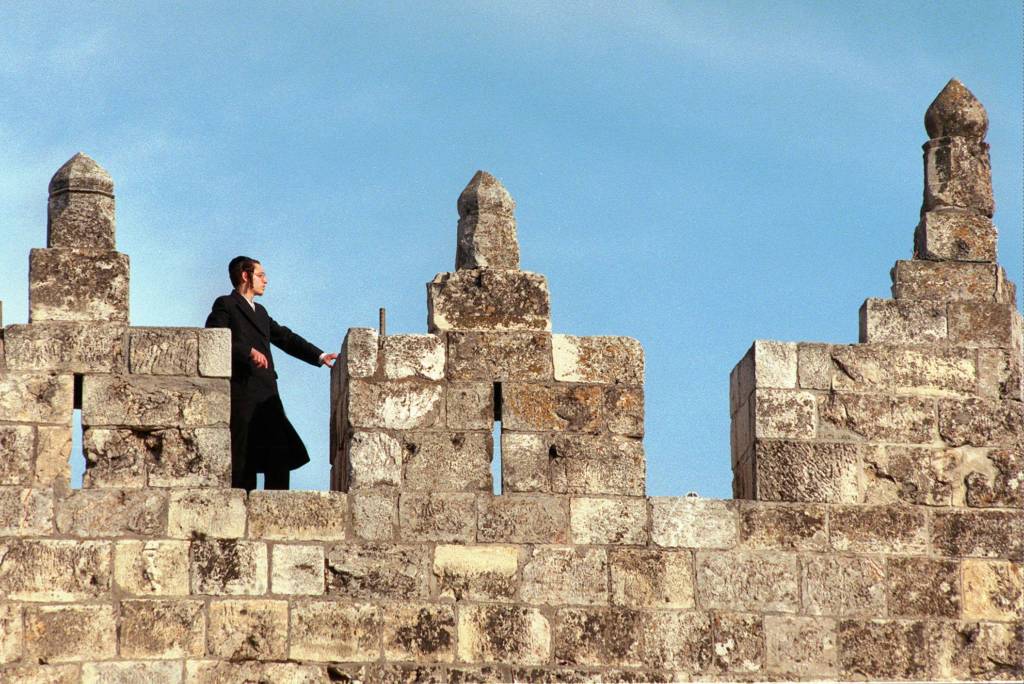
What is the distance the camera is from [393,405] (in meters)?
12.5

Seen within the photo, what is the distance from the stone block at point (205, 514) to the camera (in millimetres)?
12195

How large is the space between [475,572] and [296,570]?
0.85 meters

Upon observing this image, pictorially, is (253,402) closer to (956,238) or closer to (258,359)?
(258,359)

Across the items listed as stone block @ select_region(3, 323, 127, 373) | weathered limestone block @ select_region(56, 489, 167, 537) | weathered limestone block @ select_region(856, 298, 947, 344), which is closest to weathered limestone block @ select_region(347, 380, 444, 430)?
weathered limestone block @ select_region(56, 489, 167, 537)

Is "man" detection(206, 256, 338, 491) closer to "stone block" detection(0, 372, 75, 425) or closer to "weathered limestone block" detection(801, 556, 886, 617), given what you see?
"stone block" detection(0, 372, 75, 425)

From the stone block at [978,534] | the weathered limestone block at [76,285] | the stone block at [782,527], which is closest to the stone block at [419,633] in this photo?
the stone block at [782,527]

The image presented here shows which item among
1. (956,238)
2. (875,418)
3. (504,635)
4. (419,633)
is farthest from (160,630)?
(956,238)

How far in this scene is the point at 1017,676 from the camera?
1255cm

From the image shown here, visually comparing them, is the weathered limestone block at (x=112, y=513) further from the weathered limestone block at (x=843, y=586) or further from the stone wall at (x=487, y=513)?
the weathered limestone block at (x=843, y=586)

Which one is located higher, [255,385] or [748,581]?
[255,385]

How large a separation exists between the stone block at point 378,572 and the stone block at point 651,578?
0.92 meters

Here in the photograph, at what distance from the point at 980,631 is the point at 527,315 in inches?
106

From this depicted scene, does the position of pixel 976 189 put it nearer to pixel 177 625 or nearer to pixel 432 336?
pixel 432 336

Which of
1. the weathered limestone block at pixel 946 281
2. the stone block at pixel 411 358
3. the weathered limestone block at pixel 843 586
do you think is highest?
the weathered limestone block at pixel 946 281
